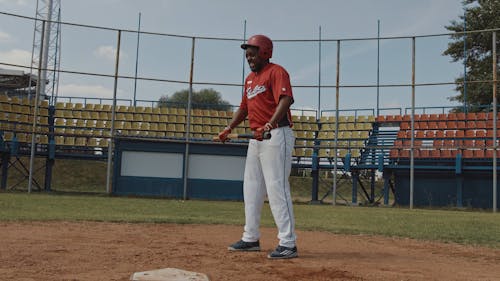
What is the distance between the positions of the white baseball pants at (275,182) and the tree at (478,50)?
21.7 m

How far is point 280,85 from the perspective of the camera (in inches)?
174

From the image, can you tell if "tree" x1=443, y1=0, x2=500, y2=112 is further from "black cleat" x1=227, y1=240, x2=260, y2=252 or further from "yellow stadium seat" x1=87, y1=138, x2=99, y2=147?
"black cleat" x1=227, y1=240, x2=260, y2=252

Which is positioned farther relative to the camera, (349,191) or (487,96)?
(349,191)

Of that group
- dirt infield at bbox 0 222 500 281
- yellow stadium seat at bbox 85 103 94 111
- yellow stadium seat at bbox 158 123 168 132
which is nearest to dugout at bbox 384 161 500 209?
yellow stadium seat at bbox 158 123 168 132

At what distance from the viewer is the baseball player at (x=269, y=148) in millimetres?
4340

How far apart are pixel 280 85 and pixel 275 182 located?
94 cm

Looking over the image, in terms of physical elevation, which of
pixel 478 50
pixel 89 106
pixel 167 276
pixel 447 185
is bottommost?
pixel 167 276

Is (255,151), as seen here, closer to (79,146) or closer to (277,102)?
(277,102)

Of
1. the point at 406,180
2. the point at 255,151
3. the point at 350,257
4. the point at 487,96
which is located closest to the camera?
the point at 350,257

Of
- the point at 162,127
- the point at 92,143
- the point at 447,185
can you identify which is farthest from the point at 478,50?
the point at 92,143

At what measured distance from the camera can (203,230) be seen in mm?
6316

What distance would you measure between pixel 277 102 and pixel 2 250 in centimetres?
284

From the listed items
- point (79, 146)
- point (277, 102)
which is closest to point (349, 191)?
point (79, 146)

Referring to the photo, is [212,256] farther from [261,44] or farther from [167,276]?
[261,44]
